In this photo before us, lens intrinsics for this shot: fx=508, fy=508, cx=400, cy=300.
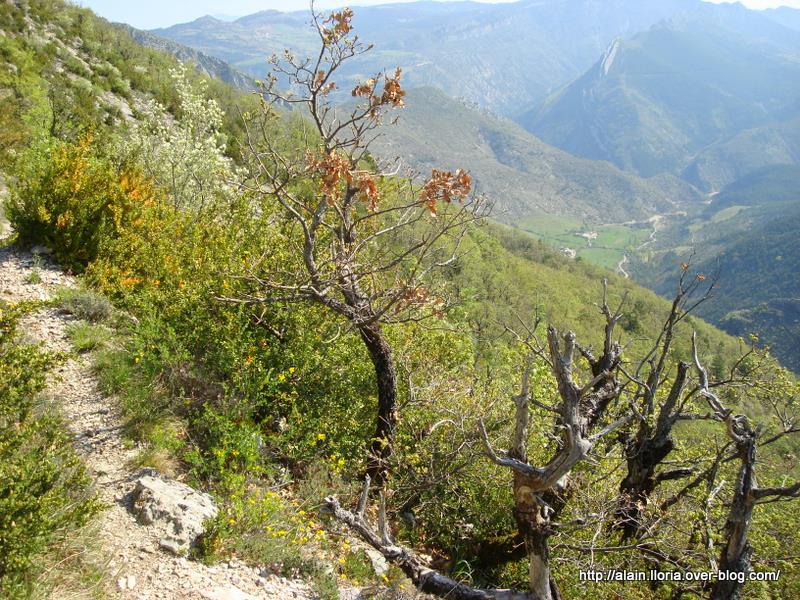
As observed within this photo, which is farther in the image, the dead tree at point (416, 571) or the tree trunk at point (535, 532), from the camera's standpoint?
the tree trunk at point (535, 532)

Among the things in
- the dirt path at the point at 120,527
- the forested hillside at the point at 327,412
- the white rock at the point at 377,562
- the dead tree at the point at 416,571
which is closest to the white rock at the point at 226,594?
the dirt path at the point at 120,527

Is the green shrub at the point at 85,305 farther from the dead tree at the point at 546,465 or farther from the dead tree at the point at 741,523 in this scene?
the dead tree at the point at 741,523

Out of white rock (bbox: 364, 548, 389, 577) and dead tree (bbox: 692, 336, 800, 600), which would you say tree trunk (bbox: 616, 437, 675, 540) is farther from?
white rock (bbox: 364, 548, 389, 577)

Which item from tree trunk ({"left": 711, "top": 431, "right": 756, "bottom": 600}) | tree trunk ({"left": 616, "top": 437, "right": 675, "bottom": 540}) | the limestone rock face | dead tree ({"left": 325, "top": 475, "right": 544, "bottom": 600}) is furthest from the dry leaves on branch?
tree trunk ({"left": 616, "top": 437, "right": 675, "bottom": 540})

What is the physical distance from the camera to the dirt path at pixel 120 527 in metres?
3.78

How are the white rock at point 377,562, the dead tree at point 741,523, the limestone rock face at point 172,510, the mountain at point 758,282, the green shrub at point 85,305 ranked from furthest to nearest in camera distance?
the mountain at point 758,282 → the green shrub at point 85,305 → the dead tree at point 741,523 → the white rock at point 377,562 → the limestone rock face at point 172,510

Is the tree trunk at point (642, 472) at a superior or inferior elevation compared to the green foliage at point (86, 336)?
inferior

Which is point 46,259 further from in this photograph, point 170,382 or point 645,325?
point 645,325

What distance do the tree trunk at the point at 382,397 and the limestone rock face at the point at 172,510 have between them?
2.63 m

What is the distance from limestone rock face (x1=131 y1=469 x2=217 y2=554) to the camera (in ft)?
13.8

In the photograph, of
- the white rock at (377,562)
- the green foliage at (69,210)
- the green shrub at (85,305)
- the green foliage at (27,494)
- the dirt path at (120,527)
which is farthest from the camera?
the green foliage at (69,210)

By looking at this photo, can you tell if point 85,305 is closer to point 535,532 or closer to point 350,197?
point 350,197

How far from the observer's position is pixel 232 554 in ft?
14.5

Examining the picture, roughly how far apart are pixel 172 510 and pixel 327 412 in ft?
8.94
